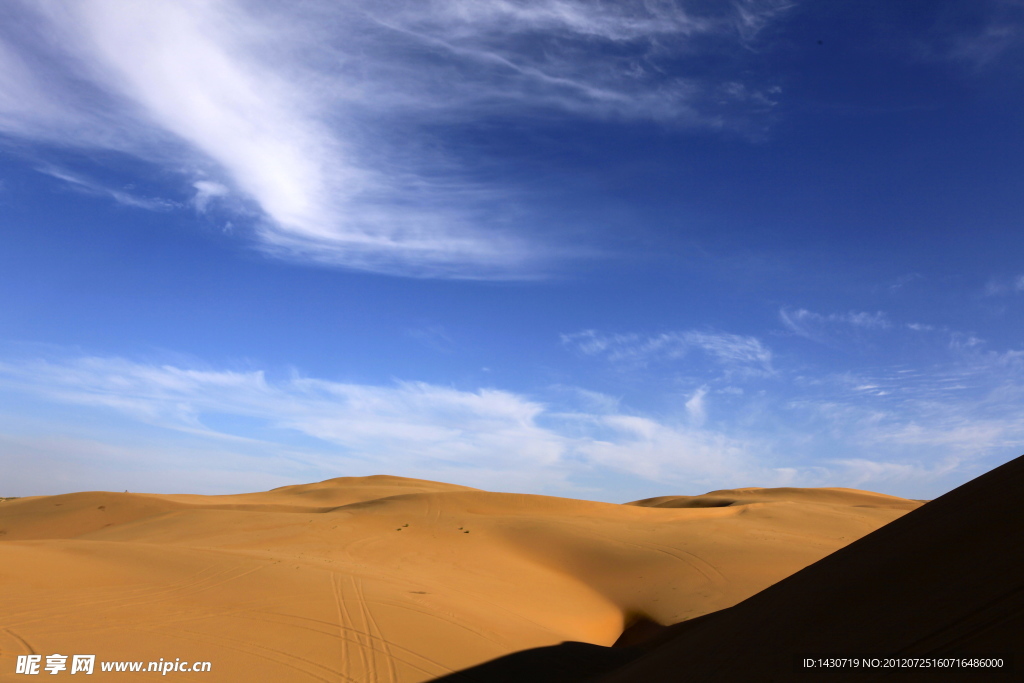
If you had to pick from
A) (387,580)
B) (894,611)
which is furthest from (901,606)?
(387,580)

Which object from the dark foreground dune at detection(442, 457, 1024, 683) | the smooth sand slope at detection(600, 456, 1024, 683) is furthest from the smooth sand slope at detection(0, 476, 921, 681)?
the smooth sand slope at detection(600, 456, 1024, 683)

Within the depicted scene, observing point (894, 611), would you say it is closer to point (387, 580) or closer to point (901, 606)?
point (901, 606)

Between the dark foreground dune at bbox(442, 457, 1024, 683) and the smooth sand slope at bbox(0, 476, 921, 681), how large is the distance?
1.85 meters

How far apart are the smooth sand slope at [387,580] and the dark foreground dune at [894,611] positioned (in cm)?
185

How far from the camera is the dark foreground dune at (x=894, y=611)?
423 cm

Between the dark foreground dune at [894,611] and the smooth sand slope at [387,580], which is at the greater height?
the dark foreground dune at [894,611]

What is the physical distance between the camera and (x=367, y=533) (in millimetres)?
18672

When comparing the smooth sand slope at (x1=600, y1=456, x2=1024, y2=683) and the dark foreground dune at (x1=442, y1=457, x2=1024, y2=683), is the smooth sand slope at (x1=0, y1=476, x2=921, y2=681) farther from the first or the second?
the smooth sand slope at (x1=600, y1=456, x2=1024, y2=683)

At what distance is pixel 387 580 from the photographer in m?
12.3

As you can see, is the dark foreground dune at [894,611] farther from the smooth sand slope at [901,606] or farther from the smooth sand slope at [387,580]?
the smooth sand slope at [387,580]

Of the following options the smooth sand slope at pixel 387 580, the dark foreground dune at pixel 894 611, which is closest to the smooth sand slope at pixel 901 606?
the dark foreground dune at pixel 894 611

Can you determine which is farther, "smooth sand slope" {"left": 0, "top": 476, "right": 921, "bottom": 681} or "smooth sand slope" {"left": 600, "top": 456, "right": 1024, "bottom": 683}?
"smooth sand slope" {"left": 0, "top": 476, "right": 921, "bottom": 681}

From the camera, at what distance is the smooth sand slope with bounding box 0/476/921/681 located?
8.05 metres

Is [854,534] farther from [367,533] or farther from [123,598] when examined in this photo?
[123,598]
